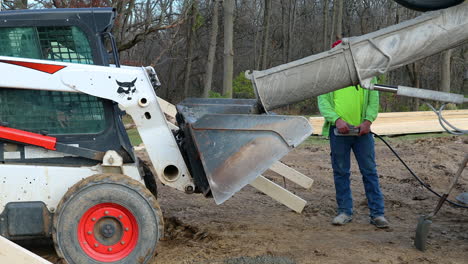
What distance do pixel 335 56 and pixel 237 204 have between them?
3121 mm

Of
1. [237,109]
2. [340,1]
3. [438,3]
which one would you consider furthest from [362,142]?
[340,1]

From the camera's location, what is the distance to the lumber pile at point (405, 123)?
13.7 meters

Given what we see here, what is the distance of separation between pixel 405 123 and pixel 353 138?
27.0 feet

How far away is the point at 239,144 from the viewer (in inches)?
184

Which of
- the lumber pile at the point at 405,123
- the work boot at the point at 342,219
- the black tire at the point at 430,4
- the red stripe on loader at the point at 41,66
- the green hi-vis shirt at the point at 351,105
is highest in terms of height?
the black tire at the point at 430,4

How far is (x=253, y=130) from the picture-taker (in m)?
4.70

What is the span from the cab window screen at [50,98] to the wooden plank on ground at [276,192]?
6.10 ft

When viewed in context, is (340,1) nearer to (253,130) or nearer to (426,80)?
(426,80)

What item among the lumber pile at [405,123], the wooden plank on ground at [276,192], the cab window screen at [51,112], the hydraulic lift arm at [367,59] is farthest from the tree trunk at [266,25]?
the cab window screen at [51,112]

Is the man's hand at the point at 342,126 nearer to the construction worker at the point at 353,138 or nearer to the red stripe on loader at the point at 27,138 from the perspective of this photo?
the construction worker at the point at 353,138

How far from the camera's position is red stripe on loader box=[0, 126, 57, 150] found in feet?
15.1

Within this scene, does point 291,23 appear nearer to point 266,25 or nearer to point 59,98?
point 266,25

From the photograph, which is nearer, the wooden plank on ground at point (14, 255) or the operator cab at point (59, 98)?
the wooden plank on ground at point (14, 255)

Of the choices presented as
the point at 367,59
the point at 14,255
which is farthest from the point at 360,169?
the point at 14,255
